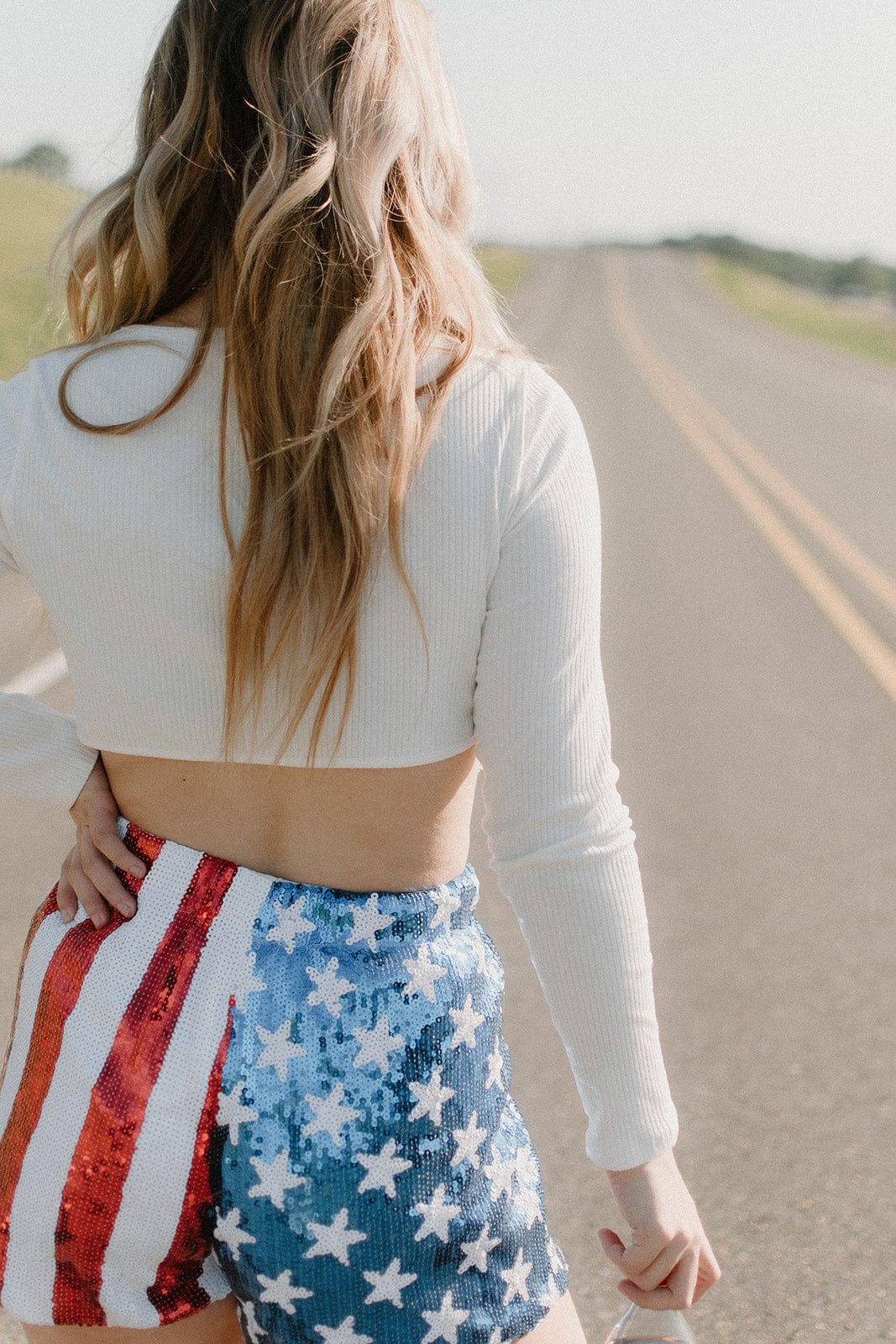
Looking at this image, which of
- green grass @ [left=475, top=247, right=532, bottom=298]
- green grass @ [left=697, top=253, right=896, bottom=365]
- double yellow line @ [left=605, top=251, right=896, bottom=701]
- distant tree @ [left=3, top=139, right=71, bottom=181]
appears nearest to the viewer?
distant tree @ [left=3, top=139, right=71, bottom=181]

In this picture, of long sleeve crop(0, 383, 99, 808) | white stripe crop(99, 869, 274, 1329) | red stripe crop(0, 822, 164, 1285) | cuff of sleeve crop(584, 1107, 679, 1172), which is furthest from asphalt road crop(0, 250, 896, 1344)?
cuff of sleeve crop(584, 1107, 679, 1172)

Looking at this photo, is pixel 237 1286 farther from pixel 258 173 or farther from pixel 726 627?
pixel 726 627

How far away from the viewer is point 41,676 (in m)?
5.64

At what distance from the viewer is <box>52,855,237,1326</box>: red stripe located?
115 centimetres

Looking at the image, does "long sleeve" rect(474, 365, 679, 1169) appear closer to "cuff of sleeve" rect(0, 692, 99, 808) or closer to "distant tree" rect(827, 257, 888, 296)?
"cuff of sleeve" rect(0, 692, 99, 808)

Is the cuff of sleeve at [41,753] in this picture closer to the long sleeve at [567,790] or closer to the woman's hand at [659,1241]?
the long sleeve at [567,790]

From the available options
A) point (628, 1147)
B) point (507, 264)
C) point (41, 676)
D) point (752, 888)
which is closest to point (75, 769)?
point (628, 1147)

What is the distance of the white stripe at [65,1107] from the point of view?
3.81ft

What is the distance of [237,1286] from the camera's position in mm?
1188

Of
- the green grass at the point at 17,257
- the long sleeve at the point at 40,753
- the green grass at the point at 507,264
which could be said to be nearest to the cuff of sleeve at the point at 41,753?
the long sleeve at the point at 40,753

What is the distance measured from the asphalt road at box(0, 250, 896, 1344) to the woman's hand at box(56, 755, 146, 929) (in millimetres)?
373

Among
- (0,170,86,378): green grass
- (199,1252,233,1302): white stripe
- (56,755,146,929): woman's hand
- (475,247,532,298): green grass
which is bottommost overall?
(475,247,532,298): green grass

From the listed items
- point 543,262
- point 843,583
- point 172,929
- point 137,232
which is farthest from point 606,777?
point 543,262

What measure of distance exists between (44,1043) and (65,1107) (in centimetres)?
7
